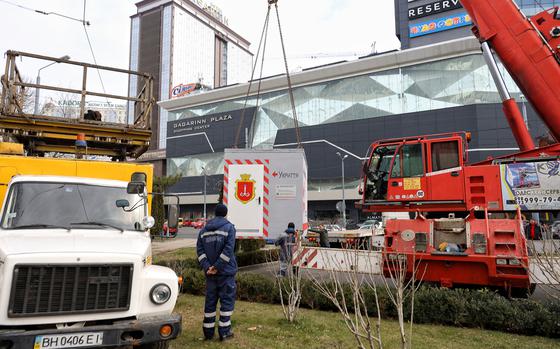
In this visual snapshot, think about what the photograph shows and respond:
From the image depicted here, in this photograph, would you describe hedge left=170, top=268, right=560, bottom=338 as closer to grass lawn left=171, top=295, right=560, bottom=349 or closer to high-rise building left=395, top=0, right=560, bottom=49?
grass lawn left=171, top=295, right=560, bottom=349

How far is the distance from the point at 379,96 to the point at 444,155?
4858cm

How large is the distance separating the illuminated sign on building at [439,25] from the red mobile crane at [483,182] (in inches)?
1888

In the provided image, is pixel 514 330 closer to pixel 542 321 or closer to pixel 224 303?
pixel 542 321

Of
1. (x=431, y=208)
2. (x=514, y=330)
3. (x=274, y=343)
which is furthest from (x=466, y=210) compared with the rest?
(x=274, y=343)

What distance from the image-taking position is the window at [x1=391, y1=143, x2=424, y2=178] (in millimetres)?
8852

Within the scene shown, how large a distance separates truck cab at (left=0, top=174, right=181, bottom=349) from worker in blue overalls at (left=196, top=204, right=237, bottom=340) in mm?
980

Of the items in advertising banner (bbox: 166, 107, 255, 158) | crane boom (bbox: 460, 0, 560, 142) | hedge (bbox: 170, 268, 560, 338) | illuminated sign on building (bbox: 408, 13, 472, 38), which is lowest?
hedge (bbox: 170, 268, 560, 338)

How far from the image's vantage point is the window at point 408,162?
8852mm

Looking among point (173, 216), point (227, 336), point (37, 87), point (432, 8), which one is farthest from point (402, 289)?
point (432, 8)

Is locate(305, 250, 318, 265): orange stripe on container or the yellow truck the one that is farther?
locate(305, 250, 318, 265): orange stripe on container

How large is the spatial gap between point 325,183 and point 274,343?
54330 millimetres

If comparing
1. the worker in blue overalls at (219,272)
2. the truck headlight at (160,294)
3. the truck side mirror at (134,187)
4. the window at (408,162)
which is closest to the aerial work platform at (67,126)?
the truck side mirror at (134,187)

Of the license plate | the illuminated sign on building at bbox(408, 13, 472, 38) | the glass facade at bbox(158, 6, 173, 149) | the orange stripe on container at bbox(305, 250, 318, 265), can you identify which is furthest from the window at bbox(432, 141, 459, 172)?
the glass facade at bbox(158, 6, 173, 149)

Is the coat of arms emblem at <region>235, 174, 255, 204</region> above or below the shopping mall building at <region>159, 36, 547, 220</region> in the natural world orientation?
below
